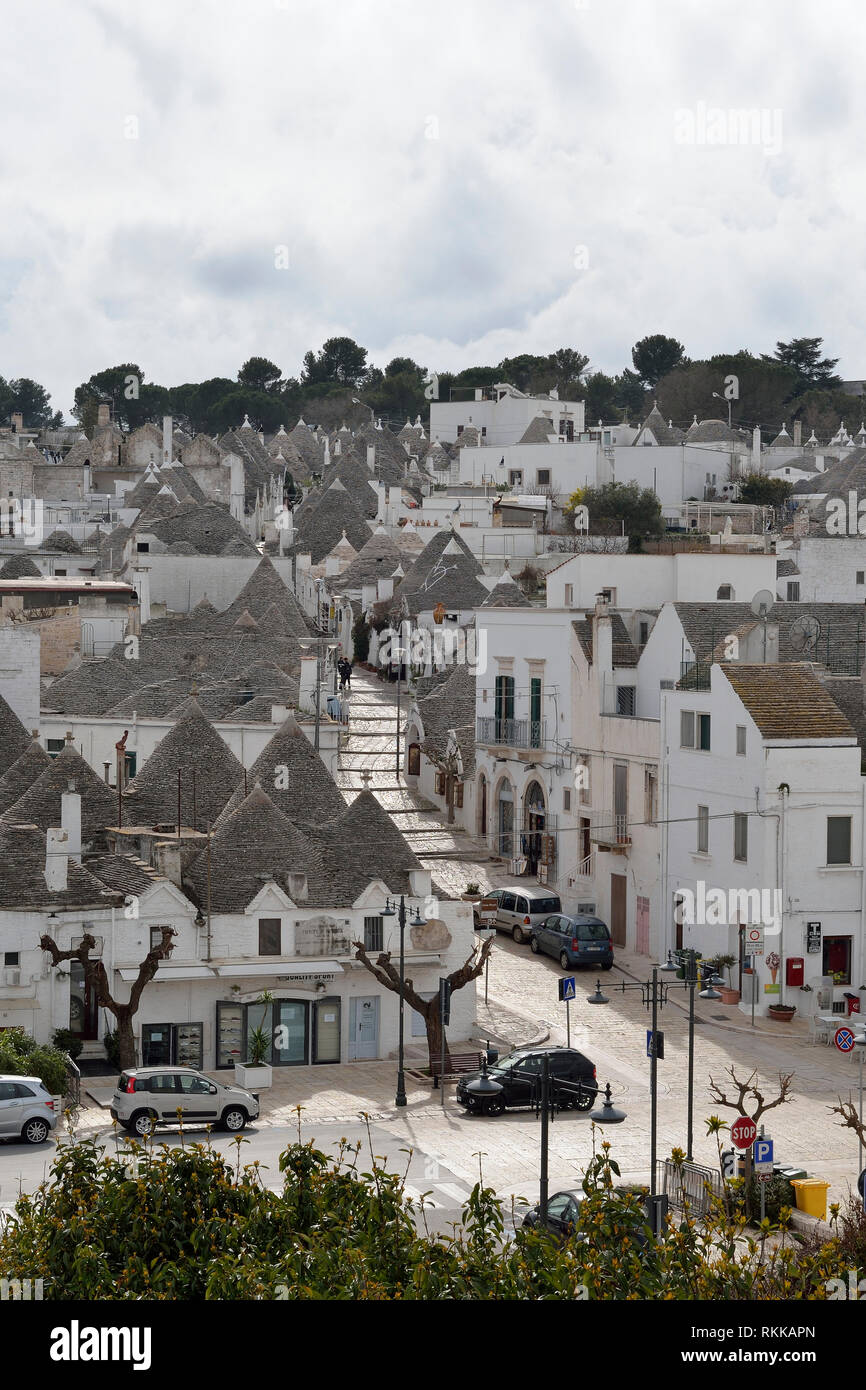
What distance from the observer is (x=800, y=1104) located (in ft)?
133

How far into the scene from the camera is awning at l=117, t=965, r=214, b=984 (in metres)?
44.5

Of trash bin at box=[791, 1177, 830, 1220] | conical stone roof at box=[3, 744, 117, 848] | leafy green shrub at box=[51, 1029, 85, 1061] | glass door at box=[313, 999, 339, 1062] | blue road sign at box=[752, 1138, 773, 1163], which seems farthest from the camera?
conical stone roof at box=[3, 744, 117, 848]

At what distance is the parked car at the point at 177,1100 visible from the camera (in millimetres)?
37219

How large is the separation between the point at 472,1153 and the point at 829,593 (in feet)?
176

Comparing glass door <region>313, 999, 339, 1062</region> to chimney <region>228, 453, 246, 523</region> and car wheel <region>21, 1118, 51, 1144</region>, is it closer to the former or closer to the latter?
car wheel <region>21, 1118, 51, 1144</region>

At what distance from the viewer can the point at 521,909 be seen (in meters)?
56.2

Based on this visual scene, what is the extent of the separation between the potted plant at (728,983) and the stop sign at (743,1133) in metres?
→ 17.3

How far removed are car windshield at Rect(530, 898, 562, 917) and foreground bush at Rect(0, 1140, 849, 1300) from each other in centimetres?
3308

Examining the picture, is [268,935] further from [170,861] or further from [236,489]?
[236,489]

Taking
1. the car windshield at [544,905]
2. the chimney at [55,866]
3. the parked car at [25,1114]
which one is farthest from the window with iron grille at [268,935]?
the car windshield at [544,905]

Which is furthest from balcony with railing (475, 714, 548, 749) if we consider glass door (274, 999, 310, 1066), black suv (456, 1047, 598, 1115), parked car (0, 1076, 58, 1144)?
parked car (0, 1076, 58, 1144)
